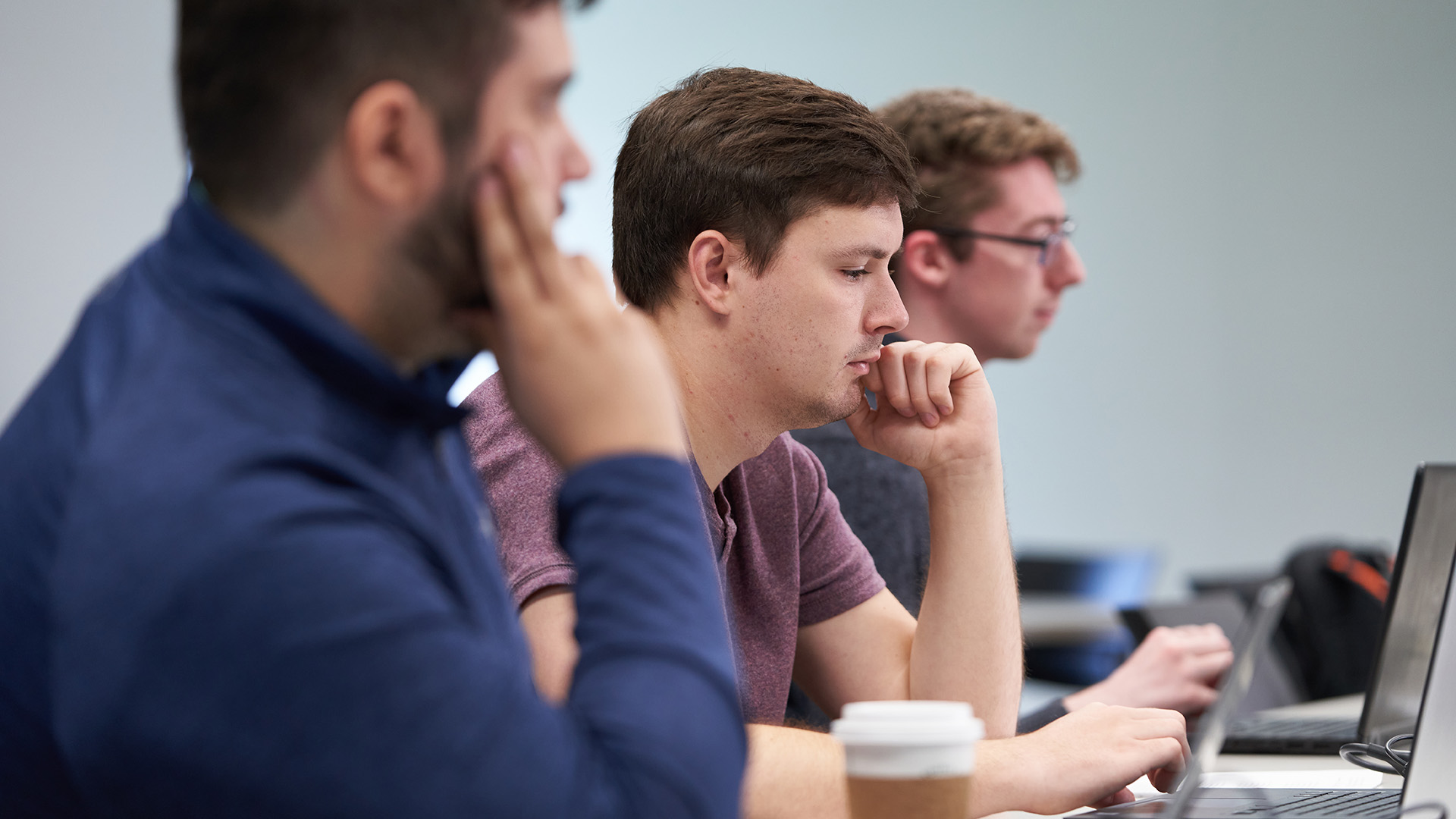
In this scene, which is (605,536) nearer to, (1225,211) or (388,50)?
(388,50)

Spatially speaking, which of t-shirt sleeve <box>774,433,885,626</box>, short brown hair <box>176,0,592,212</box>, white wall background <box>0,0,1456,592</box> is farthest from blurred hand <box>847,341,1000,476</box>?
white wall background <box>0,0,1456,592</box>

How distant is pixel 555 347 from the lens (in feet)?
2.09

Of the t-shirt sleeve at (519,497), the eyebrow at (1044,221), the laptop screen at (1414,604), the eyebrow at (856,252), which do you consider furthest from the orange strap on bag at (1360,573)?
the t-shirt sleeve at (519,497)

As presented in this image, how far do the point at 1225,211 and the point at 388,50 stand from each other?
4.25m

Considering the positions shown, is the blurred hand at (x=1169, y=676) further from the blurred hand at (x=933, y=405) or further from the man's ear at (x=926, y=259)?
the man's ear at (x=926, y=259)

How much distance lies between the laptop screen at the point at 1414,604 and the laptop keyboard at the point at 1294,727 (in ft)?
0.62

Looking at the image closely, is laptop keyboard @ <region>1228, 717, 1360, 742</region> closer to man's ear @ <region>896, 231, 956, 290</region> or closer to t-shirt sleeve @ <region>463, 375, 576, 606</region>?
man's ear @ <region>896, 231, 956, 290</region>

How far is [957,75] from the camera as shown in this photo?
165 inches

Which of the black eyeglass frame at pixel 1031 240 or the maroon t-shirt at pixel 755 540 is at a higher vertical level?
the black eyeglass frame at pixel 1031 240

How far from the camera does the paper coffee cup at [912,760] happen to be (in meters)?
0.70

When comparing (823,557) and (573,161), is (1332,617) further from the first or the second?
(573,161)

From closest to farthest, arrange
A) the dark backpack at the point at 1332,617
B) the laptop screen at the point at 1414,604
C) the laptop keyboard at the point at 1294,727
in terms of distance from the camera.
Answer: the laptop screen at the point at 1414,604 < the laptop keyboard at the point at 1294,727 < the dark backpack at the point at 1332,617

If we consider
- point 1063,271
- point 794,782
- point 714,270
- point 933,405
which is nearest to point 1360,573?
point 1063,271

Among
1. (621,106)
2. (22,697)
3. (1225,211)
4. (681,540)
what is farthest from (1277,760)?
(1225,211)
